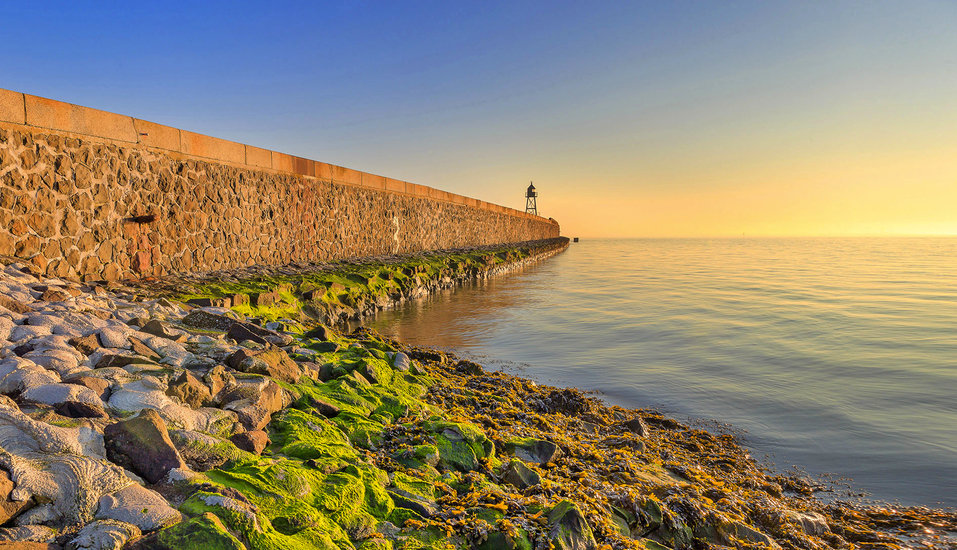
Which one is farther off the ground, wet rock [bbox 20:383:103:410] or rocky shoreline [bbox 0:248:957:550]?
wet rock [bbox 20:383:103:410]

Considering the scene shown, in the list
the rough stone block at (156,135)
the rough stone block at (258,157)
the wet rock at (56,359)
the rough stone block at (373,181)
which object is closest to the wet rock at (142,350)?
the wet rock at (56,359)

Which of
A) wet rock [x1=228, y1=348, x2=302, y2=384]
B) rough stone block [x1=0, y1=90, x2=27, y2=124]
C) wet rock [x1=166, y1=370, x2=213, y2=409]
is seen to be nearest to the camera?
wet rock [x1=166, y1=370, x2=213, y2=409]

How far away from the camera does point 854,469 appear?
422cm

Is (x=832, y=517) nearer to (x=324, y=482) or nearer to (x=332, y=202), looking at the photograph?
(x=324, y=482)

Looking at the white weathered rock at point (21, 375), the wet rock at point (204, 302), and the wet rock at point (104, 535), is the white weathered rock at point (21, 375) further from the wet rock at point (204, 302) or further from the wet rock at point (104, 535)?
the wet rock at point (204, 302)

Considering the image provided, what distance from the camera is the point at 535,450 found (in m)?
3.27

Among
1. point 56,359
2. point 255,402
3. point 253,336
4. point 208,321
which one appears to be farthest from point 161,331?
point 255,402

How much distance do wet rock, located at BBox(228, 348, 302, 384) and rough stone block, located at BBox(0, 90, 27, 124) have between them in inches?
195

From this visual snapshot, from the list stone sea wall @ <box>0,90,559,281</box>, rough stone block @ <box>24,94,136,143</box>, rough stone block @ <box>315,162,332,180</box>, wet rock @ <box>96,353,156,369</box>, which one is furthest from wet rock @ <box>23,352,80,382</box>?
rough stone block @ <box>315,162,332,180</box>

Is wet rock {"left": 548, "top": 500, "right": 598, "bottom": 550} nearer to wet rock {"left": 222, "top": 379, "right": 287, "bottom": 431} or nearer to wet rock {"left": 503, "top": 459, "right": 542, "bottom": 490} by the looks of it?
wet rock {"left": 503, "top": 459, "right": 542, "bottom": 490}

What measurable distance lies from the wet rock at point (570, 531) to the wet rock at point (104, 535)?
159 cm

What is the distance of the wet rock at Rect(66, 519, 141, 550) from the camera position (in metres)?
1.48

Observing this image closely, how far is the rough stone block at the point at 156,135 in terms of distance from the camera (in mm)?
7566

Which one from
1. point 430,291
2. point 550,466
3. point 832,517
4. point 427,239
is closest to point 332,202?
point 430,291
